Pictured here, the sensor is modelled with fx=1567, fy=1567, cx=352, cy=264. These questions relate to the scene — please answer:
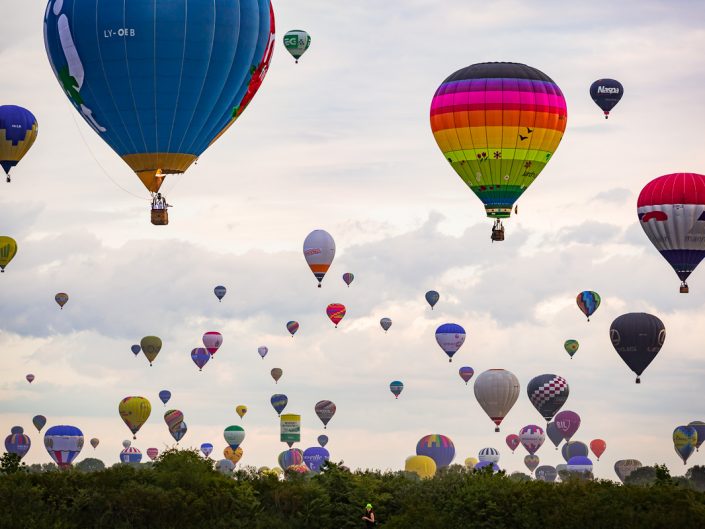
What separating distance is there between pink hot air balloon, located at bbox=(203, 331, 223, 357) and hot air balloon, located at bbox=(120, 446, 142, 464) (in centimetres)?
2590

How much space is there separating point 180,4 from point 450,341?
49.1m

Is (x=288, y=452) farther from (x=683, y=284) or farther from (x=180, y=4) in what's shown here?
(x=180, y=4)

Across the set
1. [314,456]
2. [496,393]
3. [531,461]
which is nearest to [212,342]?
[314,456]

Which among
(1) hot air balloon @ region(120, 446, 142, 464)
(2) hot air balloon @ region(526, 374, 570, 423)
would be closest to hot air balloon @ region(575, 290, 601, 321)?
(2) hot air balloon @ region(526, 374, 570, 423)

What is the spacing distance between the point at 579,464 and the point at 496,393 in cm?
2091

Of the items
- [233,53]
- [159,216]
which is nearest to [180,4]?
[233,53]

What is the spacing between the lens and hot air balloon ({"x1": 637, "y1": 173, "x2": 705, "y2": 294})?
3243 inches

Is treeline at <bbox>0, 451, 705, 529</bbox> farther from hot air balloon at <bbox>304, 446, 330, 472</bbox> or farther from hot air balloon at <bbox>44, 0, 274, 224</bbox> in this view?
hot air balloon at <bbox>304, 446, 330, 472</bbox>

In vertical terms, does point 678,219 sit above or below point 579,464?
above

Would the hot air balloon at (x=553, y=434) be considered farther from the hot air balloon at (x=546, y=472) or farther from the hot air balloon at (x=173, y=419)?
the hot air balloon at (x=173, y=419)

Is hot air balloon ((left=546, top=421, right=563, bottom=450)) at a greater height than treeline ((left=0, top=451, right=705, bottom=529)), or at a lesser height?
greater

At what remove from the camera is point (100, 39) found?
2495 inches

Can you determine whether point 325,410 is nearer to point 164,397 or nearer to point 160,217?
point 164,397

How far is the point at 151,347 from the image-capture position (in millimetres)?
116875
